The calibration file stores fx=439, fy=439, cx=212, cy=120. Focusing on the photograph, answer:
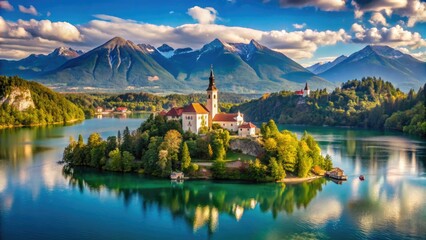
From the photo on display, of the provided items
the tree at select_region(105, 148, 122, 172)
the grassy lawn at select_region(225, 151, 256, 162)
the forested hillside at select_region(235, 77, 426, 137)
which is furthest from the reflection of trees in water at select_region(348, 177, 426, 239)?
the forested hillside at select_region(235, 77, 426, 137)

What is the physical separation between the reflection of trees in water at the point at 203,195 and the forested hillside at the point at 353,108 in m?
48.5

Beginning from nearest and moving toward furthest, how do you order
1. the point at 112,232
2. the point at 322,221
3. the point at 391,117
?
the point at 112,232 < the point at 322,221 < the point at 391,117

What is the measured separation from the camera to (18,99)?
99812mm

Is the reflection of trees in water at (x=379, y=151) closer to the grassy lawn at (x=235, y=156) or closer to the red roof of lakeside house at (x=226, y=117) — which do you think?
the grassy lawn at (x=235, y=156)

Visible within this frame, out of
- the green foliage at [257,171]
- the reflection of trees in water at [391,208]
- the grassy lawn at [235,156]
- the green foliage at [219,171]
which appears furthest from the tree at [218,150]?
the reflection of trees in water at [391,208]

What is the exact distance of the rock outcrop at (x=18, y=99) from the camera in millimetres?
98125

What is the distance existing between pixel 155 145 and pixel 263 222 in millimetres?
16811

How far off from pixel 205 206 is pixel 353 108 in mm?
85180

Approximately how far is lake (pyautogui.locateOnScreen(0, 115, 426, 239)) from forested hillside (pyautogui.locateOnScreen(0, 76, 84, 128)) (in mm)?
51458

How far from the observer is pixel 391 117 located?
297ft

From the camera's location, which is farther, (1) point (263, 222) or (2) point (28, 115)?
(2) point (28, 115)

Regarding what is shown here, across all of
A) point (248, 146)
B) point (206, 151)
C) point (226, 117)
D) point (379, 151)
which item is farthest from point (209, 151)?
point (379, 151)

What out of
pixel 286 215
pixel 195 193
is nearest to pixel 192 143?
pixel 195 193

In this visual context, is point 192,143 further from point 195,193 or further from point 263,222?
point 263,222
